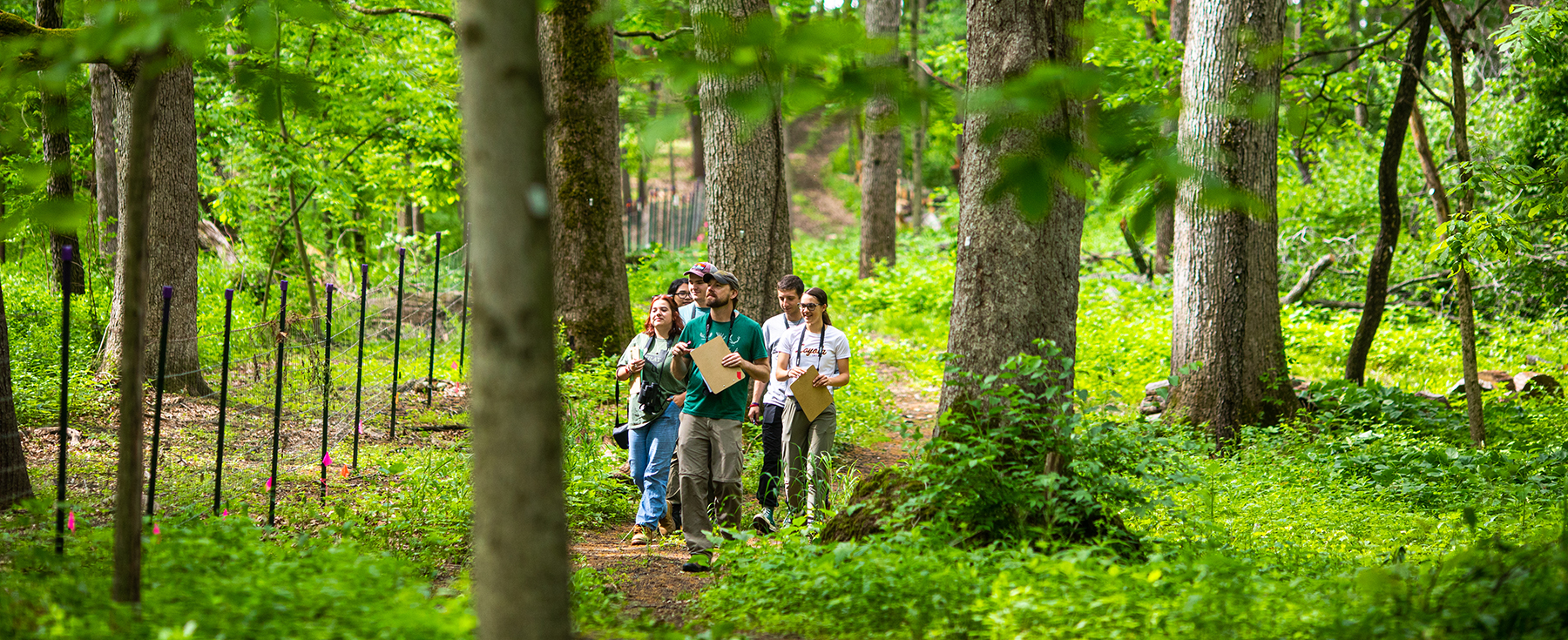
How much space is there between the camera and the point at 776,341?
7312 millimetres

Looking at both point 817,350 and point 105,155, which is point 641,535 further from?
point 105,155

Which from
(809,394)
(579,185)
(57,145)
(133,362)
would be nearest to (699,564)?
(809,394)

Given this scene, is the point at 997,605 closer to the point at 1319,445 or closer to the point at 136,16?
the point at 136,16

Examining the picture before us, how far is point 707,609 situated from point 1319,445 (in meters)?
6.50

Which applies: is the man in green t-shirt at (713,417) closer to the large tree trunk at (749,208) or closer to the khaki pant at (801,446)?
the khaki pant at (801,446)

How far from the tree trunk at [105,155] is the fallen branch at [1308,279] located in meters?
15.0

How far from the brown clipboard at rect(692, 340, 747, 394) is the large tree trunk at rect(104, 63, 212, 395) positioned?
566cm

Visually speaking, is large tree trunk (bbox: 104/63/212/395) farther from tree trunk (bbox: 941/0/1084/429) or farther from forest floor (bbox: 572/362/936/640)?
tree trunk (bbox: 941/0/1084/429)

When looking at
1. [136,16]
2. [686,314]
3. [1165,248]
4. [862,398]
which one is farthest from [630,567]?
[1165,248]

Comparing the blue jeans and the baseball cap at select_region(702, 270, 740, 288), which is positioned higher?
the baseball cap at select_region(702, 270, 740, 288)

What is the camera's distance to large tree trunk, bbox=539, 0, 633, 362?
32.6ft

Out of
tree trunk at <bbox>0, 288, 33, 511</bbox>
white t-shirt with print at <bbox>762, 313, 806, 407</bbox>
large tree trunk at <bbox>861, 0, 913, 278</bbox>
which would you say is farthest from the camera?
large tree trunk at <bbox>861, 0, 913, 278</bbox>

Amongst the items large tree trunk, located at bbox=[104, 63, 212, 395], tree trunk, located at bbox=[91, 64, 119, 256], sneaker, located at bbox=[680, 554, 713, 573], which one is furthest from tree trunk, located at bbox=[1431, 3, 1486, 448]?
tree trunk, located at bbox=[91, 64, 119, 256]

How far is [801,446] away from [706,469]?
94cm
